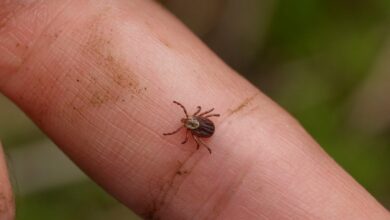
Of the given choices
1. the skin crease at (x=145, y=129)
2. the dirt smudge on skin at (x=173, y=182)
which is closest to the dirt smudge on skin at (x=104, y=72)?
Answer: the skin crease at (x=145, y=129)

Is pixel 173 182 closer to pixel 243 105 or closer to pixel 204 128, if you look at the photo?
pixel 204 128

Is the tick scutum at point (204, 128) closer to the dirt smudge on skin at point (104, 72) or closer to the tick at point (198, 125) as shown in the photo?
the tick at point (198, 125)

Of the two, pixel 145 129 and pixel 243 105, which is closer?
pixel 145 129

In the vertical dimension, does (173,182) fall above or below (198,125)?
below

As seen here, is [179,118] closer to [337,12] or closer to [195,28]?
[195,28]

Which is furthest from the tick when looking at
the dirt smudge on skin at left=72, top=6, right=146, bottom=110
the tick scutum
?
the dirt smudge on skin at left=72, top=6, right=146, bottom=110

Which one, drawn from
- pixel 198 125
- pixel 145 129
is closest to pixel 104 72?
pixel 145 129

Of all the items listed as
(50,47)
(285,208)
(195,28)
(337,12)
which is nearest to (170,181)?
(285,208)
